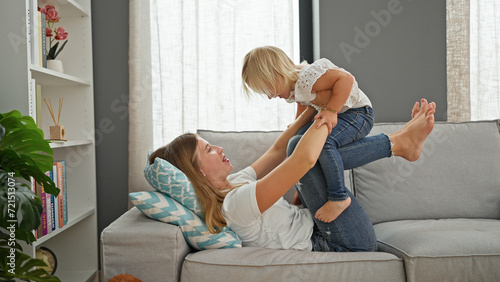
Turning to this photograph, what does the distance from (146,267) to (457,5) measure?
2.59m

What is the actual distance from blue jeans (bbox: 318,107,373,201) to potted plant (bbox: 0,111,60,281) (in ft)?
3.15

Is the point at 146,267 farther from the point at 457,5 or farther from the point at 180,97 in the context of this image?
the point at 457,5

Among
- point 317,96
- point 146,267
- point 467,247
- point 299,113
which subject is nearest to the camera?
point 146,267

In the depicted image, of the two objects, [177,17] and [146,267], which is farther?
[177,17]

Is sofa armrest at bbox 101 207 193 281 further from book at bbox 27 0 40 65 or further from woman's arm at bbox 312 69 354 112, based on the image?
book at bbox 27 0 40 65

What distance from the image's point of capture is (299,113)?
82.4 inches

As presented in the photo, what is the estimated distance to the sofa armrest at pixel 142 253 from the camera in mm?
1471

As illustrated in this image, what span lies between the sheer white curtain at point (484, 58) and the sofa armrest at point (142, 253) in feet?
7.74

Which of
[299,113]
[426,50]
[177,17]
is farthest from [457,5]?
[177,17]

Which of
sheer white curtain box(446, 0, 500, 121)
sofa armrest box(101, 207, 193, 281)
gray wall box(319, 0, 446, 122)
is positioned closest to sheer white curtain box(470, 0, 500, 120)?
sheer white curtain box(446, 0, 500, 121)

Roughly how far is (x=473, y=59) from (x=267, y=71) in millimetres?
1926

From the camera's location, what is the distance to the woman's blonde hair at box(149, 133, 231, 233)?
1587mm

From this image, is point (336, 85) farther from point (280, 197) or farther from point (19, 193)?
point (19, 193)

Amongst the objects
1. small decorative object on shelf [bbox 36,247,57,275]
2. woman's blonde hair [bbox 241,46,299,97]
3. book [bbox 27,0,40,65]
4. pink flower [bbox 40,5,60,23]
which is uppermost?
pink flower [bbox 40,5,60,23]
